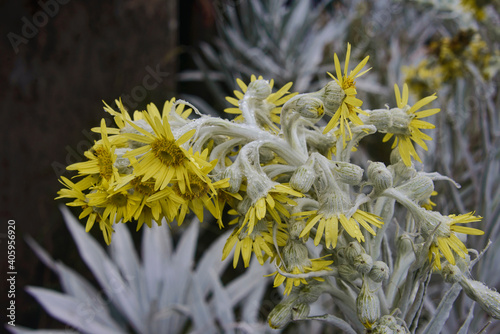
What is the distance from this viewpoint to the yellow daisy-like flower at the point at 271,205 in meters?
0.43

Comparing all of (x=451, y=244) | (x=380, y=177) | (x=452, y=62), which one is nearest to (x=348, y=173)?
(x=380, y=177)

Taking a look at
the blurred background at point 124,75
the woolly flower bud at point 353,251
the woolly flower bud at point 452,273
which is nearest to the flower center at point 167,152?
the woolly flower bud at point 353,251

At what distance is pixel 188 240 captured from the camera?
1437mm

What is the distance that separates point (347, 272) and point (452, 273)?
0.12 metres

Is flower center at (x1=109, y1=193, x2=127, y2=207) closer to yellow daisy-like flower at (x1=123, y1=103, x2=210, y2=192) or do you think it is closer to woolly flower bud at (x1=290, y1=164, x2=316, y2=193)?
yellow daisy-like flower at (x1=123, y1=103, x2=210, y2=192)

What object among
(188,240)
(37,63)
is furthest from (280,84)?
(37,63)

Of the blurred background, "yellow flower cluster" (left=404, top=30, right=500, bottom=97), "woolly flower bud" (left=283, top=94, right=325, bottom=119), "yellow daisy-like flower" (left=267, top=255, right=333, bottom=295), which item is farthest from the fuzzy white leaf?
"yellow flower cluster" (left=404, top=30, right=500, bottom=97)

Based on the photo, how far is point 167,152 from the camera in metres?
0.45

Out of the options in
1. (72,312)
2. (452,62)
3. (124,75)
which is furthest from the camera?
(124,75)

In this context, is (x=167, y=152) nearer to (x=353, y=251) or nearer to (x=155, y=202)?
(x=155, y=202)

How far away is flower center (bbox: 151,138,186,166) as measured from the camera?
448 mm

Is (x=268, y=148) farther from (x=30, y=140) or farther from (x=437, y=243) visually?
(x=30, y=140)

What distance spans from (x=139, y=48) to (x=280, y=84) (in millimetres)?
708

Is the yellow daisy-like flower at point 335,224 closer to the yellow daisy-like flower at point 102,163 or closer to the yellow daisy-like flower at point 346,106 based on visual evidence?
the yellow daisy-like flower at point 346,106
